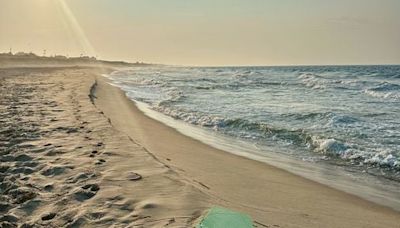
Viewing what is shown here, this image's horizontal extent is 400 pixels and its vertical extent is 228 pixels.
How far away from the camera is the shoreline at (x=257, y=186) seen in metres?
4.80

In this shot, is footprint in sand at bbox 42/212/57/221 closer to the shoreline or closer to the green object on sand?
the green object on sand

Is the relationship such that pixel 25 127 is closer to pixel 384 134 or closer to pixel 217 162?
pixel 217 162

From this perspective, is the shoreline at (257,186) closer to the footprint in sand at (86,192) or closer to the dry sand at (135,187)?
the dry sand at (135,187)

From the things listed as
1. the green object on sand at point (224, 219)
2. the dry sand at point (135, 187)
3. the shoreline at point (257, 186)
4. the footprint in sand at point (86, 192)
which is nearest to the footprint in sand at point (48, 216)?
the dry sand at point (135, 187)

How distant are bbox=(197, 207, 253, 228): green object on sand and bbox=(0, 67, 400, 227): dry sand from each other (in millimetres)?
98

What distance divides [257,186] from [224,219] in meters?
2.42

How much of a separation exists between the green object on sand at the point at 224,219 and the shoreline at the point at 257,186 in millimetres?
234

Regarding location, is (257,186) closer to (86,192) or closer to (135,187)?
(135,187)

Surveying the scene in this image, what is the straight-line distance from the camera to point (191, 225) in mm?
3531

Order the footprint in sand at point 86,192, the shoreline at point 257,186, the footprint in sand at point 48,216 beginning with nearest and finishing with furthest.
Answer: the footprint in sand at point 48,216
the footprint in sand at point 86,192
the shoreline at point 257,186

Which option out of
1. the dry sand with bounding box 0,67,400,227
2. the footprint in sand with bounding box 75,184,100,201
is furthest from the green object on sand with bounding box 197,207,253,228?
the footprint in sand with bounding box 75,184,100,201

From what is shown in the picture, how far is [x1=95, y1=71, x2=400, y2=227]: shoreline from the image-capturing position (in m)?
4.80

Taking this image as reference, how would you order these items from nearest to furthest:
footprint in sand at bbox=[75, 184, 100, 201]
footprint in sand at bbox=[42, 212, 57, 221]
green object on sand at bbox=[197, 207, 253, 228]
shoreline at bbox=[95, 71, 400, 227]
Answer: green object on sand at bbox=[197, 207, 253, 228] → footprint in sand at bbox=[42, 212, 57, 221] → footprint in sand at bbox=[75, 184, 100, 201] → shoreline at bbox=[95, 71, 400, 227]

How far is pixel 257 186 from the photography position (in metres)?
6.09
